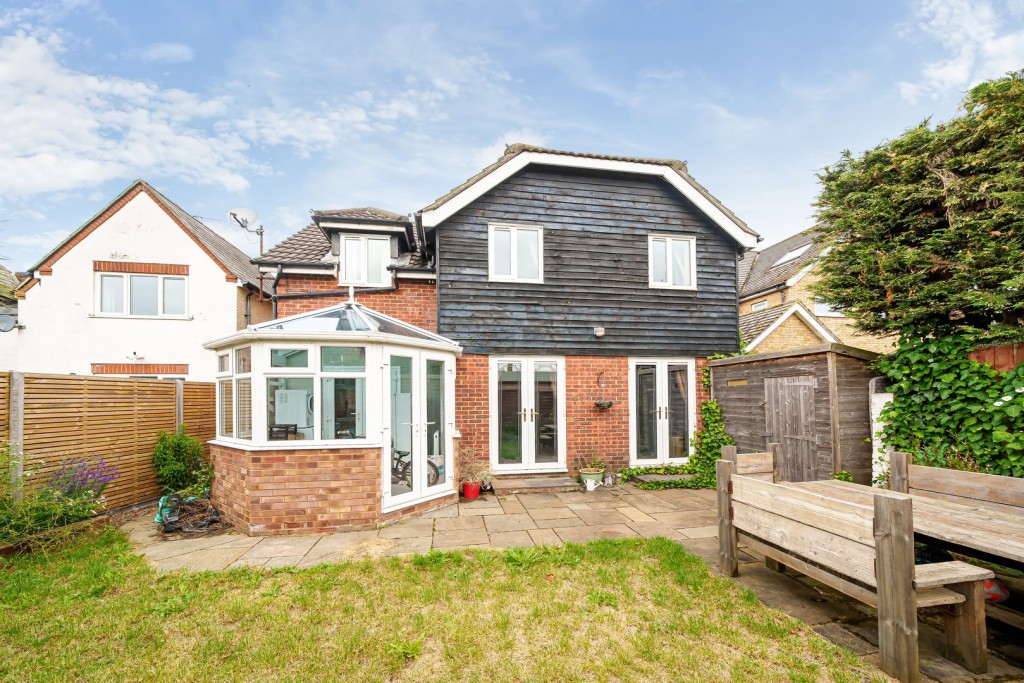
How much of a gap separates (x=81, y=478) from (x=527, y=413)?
6422mm

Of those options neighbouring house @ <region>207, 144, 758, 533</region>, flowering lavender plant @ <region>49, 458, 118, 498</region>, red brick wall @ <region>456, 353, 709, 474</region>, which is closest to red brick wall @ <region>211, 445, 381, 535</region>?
neighbouring house @ <region>207, 144, 758, 533</region>

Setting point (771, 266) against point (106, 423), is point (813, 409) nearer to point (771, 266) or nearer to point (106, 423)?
point (106, 423)

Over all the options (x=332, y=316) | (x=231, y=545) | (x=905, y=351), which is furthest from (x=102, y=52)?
(x=905, y=351)

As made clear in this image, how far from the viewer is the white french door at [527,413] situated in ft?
27.0

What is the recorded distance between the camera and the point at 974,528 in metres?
2.93

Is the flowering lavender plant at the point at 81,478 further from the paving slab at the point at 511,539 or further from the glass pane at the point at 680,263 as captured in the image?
the glass pane at the point at 680,263

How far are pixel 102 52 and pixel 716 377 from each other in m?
12.9

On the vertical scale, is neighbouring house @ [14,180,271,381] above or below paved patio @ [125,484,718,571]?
above

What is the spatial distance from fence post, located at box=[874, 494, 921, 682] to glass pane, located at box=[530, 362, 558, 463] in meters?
5.93

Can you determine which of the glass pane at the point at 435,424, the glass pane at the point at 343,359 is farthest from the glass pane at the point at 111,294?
the glass pane at the point at 435,424

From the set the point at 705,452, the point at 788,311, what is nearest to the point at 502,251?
the point at 705,452

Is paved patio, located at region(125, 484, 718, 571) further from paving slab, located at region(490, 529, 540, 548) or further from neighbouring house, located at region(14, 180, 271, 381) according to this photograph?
neighbouring house, located at region(14, 180, 271, 381)

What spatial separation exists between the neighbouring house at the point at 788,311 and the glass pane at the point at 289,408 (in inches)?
401

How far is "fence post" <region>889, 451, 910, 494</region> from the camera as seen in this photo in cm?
383
